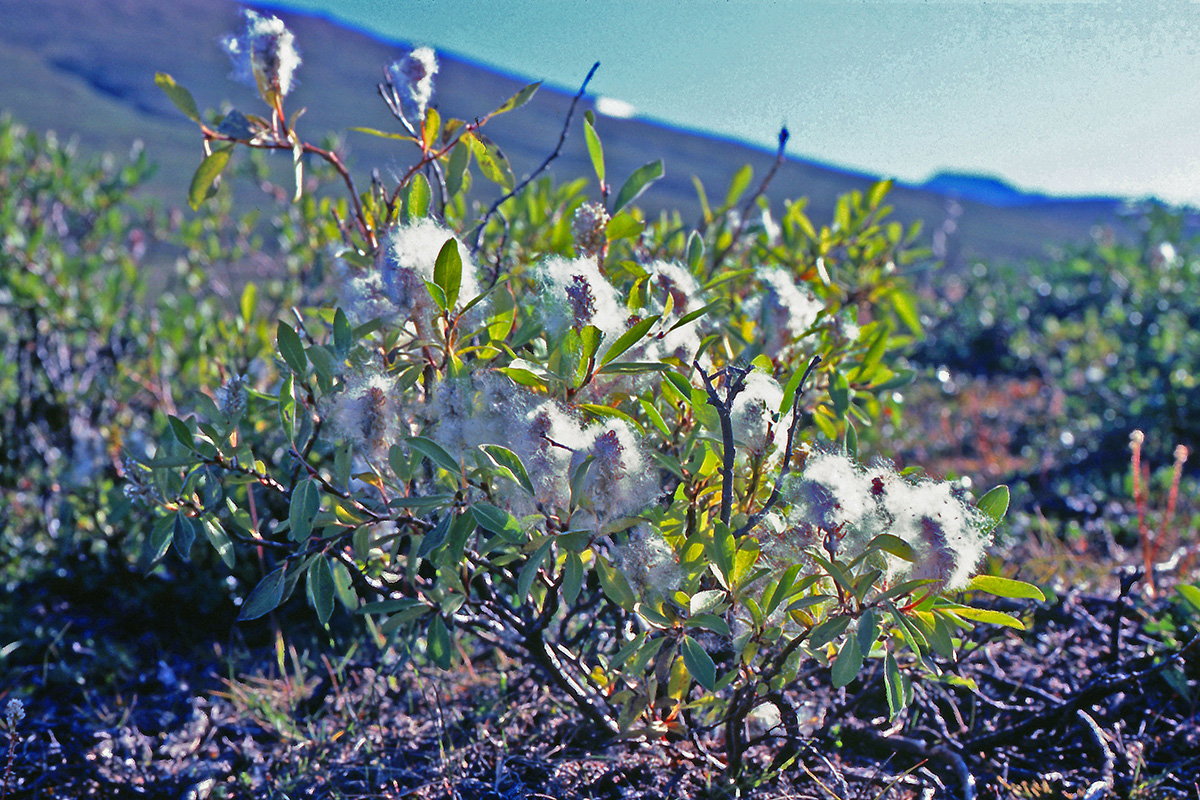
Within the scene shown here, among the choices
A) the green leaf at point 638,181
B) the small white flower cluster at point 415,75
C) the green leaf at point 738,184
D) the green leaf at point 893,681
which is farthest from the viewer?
the green leaf at point 738,184

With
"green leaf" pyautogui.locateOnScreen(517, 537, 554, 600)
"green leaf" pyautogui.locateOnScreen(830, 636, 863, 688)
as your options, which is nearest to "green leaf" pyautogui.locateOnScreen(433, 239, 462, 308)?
"green leaf" pyautogui.locateOnScreen(517, 537, 554, 600)

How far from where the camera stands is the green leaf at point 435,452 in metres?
1.15

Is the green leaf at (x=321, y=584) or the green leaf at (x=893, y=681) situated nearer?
the green leaf at (x=893, y=681)

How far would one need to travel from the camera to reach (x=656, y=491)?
1.22 m

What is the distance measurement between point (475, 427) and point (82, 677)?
1.57 meters

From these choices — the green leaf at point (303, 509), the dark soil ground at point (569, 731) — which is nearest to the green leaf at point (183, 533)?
the green leaf at point (303, 509)

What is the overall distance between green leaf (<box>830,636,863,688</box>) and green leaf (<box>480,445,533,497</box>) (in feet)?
1.57

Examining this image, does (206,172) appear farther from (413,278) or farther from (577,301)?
(577,301)

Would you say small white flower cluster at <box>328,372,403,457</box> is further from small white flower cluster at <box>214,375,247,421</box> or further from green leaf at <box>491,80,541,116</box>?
green leaf at <box>491,80,541,116</box>

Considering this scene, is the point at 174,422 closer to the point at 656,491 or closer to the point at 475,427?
the point at 475,427

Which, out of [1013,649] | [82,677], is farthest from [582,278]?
[82,677]

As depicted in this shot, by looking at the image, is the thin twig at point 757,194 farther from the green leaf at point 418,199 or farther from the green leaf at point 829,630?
the green leaf at point 829,630

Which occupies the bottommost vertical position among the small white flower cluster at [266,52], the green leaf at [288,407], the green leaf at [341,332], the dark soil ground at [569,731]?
the dark soil ground at [569,731]

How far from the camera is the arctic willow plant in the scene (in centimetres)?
114
